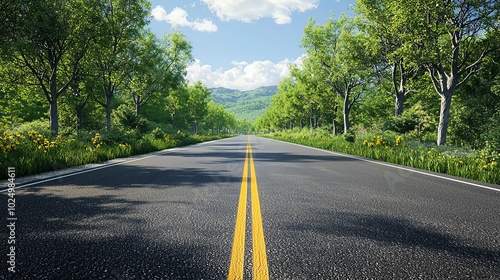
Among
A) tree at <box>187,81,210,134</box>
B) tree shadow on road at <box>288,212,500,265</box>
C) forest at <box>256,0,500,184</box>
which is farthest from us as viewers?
tree at <box>187,81,210,134</box>

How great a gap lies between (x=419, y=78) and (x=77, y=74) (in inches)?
1166

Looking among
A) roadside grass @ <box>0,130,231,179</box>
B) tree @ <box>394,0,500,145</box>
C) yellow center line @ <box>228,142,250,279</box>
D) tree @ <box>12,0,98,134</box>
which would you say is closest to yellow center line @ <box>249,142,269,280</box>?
yellow center line @ <box>228,142,250,279</box>

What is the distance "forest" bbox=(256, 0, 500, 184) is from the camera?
12.3 metres

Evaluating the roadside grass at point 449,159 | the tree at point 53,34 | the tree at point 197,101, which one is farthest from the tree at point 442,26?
the tree at point 197,101

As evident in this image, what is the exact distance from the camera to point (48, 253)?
2.62 meters

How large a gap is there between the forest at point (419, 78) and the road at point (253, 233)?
5000 mm

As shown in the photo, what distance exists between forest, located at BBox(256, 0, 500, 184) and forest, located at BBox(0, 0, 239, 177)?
45.0 ft

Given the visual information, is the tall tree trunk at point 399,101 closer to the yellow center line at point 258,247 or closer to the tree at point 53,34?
the yellow center line at point 258,247

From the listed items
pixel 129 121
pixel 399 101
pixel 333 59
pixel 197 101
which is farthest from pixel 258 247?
pixel 197 101

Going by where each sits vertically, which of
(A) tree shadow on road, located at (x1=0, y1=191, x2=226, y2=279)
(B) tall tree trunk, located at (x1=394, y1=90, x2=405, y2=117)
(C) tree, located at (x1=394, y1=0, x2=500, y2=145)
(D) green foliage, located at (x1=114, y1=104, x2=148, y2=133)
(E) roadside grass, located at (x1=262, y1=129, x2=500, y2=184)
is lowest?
(A) tree shadow on road, located at (x1=0, y1=191, x2=226, y2=279)

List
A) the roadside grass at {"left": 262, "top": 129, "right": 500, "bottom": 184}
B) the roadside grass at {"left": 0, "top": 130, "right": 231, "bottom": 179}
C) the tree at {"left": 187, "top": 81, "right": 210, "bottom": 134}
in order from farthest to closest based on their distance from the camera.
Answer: the tree at {"left": 187, "top": 81, "right": 210, "bottom": 134} < the roadside grass at {"left": 0, "top": 130, "right": 231, "bottom": 179} < the roadside grass at {"left": 262, "top": 129, "right": 500, "bottom": 184}

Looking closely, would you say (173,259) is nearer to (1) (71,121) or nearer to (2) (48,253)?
(2) (48,253)

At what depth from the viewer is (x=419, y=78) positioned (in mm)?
23422

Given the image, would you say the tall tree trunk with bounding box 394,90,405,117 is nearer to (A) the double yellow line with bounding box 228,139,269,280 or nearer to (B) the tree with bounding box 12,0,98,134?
(A) the double yellow line with bounding box 228,139,269,280
